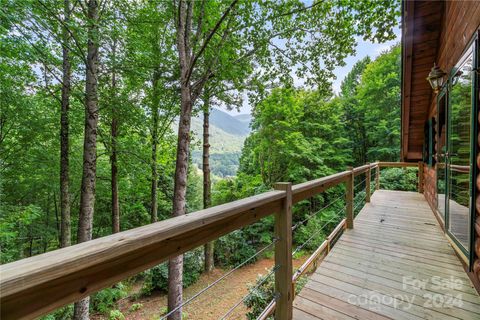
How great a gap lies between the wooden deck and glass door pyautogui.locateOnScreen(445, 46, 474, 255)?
38 centimetres

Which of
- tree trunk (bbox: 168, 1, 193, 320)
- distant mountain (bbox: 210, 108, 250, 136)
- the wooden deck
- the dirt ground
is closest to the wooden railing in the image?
the wooden deck

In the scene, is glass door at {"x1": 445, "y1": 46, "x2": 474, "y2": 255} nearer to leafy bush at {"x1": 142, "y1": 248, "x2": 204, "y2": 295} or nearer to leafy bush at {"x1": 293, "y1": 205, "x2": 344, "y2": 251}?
leafy bush at {"x1": 293, "y1": 205, "x2": 344, "y2": 251}

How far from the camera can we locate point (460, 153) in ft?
8.32

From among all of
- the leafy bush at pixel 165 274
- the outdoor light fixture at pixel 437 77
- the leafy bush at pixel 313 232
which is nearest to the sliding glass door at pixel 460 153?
the outdoor light fixture at pixel 437 77

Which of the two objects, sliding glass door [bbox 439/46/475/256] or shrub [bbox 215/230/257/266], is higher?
sliding glass door [bbox 439/46/475/256]

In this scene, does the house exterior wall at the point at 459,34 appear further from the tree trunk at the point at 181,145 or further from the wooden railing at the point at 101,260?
the tree trunk at the point at 181,145

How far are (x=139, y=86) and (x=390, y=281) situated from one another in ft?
24.7

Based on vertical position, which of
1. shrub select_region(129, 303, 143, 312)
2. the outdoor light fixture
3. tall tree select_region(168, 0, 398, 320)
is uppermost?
tall tree select_region(168, 0, 398, 320)

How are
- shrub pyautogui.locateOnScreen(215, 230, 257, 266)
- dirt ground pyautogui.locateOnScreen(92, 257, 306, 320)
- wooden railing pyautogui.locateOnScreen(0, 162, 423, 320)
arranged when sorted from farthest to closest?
1. shrub pyautogui.locateOnScreen(215, 230, 257, 266)
2. dirt ground pyautogui.locateOnScreen(92, 257, 306, 320)
3. wooden railing pyautogui.locateOnScreen(0, 162, 423, 320)

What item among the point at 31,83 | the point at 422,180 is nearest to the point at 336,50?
the point at 422,180

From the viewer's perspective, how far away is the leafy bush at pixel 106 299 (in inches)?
280

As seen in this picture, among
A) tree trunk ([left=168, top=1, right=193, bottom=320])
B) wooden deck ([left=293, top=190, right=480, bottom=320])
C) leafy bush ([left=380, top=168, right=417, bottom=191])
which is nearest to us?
wooden deck ([left=293, top=190, right=480, bottom=320])

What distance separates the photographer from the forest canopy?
4340mm

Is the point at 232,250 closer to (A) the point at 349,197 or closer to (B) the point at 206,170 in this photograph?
(B) the point at 206,170
